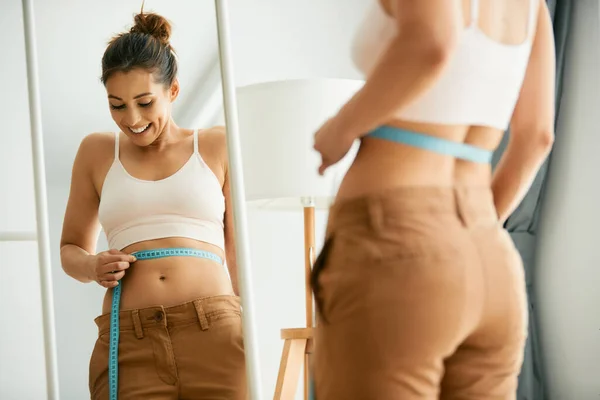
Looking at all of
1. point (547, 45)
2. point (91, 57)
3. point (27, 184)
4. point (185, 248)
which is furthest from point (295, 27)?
point (547, 45)

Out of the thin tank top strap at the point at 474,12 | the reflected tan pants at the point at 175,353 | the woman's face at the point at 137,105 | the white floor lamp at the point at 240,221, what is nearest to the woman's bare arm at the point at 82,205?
the woman's face at the point at 137,105

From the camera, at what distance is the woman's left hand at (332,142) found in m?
0.66

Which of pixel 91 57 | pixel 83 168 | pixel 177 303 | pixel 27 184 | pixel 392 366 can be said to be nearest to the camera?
pixel 392 366

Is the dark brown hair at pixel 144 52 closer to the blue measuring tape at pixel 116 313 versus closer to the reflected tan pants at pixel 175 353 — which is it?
the blue measuring tape at pixel 116 313

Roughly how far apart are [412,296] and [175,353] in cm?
75

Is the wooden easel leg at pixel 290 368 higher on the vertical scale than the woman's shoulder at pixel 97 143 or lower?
lower

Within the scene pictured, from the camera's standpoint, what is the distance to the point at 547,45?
789 mm

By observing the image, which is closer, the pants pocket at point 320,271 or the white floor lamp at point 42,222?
the pants pocket at point 320,271

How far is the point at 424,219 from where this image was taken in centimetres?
64

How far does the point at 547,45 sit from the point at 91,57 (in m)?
1.80

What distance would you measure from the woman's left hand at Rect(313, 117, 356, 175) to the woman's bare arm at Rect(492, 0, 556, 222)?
234mm

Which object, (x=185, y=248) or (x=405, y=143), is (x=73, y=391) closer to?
(x=185, y=248)

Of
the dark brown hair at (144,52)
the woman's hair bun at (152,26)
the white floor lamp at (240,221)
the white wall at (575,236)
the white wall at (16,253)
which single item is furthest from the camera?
the white wall at (575,236)

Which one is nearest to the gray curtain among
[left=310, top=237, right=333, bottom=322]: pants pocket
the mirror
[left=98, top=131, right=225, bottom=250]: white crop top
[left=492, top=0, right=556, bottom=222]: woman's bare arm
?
the mirror
